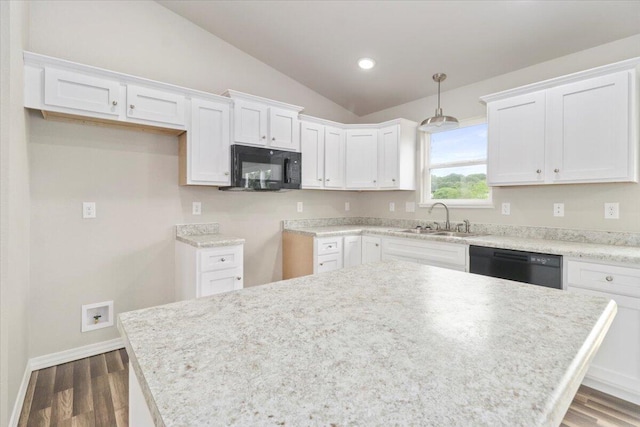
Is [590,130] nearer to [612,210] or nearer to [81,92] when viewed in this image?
[612,210]

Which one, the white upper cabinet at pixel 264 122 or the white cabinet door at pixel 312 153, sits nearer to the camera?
the white upper cabinet at pixel 264 122

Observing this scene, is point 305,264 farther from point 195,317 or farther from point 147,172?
point 195,317

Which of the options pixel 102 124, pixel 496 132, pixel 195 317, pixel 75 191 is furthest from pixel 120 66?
pixel 496 132

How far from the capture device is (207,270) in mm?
2598

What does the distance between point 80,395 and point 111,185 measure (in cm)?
153

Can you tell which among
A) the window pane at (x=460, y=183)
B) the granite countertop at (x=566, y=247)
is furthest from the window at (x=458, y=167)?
the granite countertop at (x=566, y=247)

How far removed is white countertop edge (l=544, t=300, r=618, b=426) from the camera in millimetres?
503

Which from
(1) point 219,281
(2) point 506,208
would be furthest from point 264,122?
(2) point 506,208

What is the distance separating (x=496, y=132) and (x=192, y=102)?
269cm

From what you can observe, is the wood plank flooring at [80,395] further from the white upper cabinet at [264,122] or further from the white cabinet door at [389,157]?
the white cabinet door at [389,157]

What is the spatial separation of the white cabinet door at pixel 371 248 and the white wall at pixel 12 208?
2775 millimetres

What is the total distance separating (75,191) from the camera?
246cm

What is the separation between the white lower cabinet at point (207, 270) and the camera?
2.57 meters

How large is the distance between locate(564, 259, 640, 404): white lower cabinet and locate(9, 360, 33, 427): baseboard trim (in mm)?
3429
